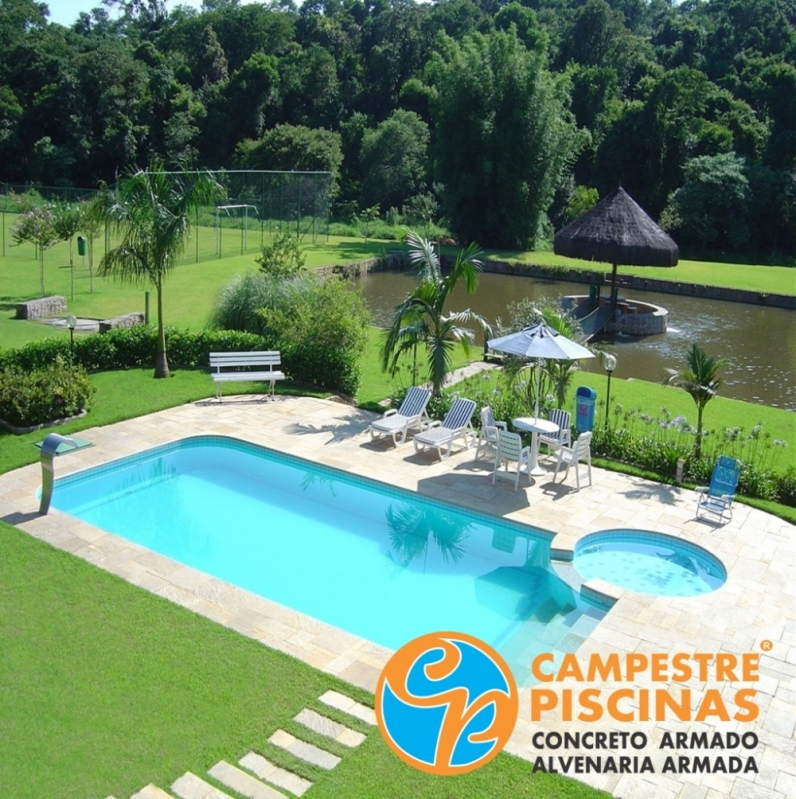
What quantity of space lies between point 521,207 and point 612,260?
685 inches

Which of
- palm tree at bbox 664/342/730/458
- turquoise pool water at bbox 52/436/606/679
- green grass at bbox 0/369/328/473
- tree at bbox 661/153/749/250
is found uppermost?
tree at bbox 661/153/749/250

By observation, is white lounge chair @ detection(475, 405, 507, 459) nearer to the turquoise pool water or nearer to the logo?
the turquoise pool water

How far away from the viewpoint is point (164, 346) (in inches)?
613

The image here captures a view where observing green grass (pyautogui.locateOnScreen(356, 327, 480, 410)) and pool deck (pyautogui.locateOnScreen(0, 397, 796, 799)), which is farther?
green grass (pyautogui.locateOnScreen(356, 327, 480, 410))

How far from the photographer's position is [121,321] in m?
18.8

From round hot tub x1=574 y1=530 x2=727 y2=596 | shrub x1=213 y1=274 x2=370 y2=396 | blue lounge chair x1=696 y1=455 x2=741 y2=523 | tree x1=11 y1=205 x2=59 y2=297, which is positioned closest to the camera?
round hot tub x1=574 y1=530 x2=727 y2=596

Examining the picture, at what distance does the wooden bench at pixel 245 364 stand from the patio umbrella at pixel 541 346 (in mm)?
5011

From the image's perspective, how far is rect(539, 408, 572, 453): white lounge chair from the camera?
1166 cm

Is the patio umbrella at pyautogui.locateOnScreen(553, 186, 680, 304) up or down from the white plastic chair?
up

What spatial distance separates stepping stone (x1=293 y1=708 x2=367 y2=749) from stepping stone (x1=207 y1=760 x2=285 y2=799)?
0.68 metres

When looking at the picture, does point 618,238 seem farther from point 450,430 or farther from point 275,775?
point 275,775

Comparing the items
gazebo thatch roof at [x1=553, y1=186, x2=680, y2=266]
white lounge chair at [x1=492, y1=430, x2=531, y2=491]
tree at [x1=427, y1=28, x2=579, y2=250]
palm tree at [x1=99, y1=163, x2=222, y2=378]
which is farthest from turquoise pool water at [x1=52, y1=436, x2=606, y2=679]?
tree at [x1=427, y1=28, x2=579, y2=250]

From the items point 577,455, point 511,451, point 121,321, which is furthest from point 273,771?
point 121,321

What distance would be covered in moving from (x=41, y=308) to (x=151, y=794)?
17.4 metres
